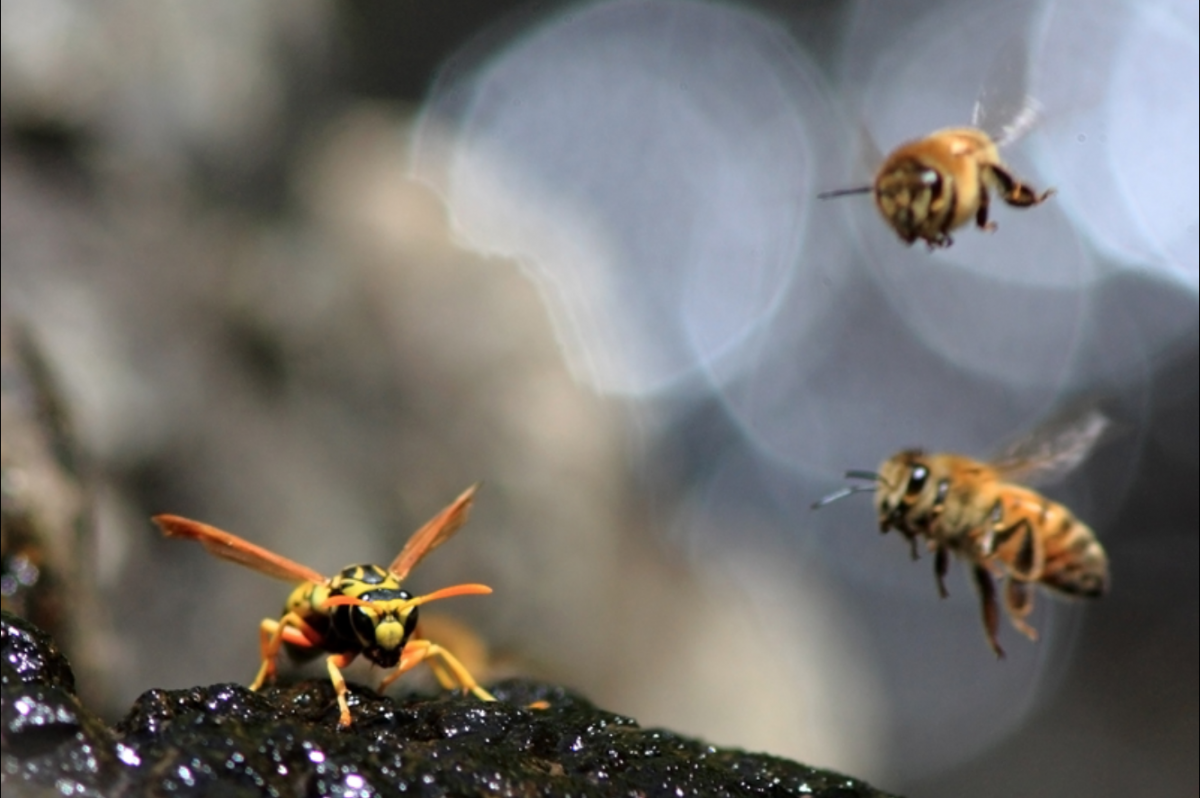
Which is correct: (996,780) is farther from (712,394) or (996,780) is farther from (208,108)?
(208,108)

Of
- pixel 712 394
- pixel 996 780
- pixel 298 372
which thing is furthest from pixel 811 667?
pixel 712 394

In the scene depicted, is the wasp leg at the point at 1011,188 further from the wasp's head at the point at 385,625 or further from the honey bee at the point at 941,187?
the wasp's head at the point at 385,625

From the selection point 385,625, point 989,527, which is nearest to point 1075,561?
point 989,527

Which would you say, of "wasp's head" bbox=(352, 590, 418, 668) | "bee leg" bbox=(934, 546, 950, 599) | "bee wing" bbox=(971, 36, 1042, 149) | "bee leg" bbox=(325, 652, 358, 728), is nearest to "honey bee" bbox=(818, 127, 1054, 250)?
"bee wing" bbox=(971, 36, 1042, 149)

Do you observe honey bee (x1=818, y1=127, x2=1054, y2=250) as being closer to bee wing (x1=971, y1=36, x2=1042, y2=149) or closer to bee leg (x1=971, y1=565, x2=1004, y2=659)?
bee wing (x1=971, y1=36, x2=1042, y2=149)

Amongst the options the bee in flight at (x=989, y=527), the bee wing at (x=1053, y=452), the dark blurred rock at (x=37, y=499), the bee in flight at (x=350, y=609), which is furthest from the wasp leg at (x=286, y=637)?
the bee wing at (x=1053, y=452)
